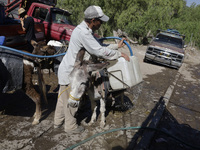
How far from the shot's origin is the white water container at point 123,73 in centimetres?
319

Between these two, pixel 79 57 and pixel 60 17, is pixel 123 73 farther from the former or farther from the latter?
pixel 60 17

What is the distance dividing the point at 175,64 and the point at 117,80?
8.02 m

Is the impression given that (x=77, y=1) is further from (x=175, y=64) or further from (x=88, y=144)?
(x=88, y=144)

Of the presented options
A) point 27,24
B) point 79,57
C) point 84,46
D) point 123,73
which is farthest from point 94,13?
point 27,24

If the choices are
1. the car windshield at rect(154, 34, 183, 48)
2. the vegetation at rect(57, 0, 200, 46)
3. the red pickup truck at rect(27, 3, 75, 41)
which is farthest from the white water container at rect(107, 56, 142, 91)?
the vegetation at rect(57, 0, 200, 46)

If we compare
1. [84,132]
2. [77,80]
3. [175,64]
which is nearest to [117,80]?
[77,80]

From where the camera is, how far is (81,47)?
110 inches

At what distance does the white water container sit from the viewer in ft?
10.5

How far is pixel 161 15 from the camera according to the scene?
18703mm

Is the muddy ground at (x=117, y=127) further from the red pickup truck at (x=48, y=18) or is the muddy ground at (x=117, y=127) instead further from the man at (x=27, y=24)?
the red pickup truck at (x=48, y=18)

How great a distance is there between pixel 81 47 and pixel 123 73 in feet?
3.32

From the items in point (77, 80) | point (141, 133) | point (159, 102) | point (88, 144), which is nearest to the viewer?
point (77, 80)

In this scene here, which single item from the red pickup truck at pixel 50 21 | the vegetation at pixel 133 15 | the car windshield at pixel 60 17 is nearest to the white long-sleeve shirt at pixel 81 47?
the red pickup truck at pixel 50 21

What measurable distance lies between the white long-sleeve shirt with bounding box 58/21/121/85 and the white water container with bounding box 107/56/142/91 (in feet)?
1.24
